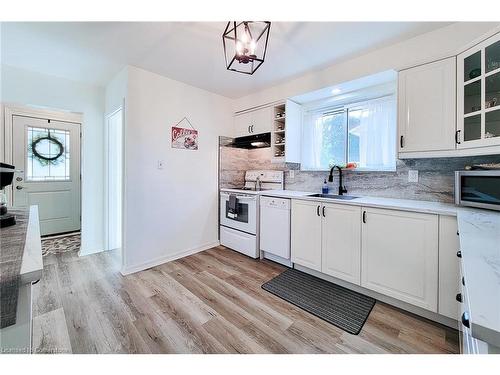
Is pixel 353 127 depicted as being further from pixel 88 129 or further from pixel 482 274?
pixel 88 129

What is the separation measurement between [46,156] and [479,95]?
5.47 m

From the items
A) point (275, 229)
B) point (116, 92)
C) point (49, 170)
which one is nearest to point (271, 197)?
point (275, 229)

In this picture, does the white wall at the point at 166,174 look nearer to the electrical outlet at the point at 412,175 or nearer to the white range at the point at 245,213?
the white range at the point at 245,213

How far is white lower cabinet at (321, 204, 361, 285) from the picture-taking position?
2.01 m

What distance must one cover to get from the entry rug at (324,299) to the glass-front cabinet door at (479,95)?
154cm

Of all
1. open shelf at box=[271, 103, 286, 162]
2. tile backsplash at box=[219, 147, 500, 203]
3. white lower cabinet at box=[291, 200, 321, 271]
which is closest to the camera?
tile backsplash at box=[219, 147, 500, 203]

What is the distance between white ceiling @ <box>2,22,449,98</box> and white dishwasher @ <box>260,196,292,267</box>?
159 cm

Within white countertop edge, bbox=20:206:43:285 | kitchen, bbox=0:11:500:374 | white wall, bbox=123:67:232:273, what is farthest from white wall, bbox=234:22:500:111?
white countertop edge, bbox=20:206:43:285

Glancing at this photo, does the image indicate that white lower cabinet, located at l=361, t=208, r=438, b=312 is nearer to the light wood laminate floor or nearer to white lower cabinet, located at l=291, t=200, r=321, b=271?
the light wood laminate floor

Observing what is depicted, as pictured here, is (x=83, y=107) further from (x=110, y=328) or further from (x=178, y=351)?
(x=178, y=351)

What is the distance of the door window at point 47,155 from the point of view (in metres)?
3.46

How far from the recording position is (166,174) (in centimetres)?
278

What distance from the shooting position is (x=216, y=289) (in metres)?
2.15
